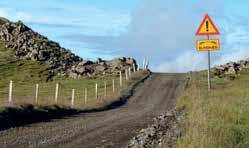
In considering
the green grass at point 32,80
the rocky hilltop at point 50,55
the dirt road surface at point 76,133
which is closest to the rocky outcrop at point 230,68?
the green grass at point 32,80

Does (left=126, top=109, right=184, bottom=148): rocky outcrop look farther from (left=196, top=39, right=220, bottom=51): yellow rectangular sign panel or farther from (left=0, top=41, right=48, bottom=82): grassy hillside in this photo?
(left=0, top=41, right=48, bottom=82): grassy hillside

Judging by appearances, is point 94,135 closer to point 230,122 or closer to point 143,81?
point 230,122

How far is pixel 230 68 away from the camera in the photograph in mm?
70125

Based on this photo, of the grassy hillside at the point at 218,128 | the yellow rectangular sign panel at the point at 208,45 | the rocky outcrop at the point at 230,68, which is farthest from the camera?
the rocky outcrop at the point at 230,68

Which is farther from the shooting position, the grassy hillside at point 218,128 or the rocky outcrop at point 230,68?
the rocky outcrop at point 230,68

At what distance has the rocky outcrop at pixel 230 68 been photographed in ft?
224

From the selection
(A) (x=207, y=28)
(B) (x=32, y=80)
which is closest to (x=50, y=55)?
(B) (x=32, y=80)

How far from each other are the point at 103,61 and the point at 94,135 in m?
67.2

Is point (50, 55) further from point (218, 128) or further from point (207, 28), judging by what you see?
point (218, 128)

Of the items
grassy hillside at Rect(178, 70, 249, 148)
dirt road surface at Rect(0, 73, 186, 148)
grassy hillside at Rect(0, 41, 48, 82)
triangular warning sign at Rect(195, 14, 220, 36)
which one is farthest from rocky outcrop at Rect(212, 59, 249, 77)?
grassy hillside at Rect(178, 70, 249, 148)

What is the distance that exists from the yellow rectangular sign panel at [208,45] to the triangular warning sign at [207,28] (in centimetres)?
123

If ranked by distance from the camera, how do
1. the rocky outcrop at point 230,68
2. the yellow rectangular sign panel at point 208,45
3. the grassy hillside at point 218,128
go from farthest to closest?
1. the rocky outcrop at point 230,68
2. the yellow rectangular sign panel at point 208,45
3. the grassy hillside at point 218,128

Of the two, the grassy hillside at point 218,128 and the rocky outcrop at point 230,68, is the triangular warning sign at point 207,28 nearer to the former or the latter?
the grassy hillside at point 218,128

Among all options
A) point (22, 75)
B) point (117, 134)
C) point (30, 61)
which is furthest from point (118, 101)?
point (30, 61)
